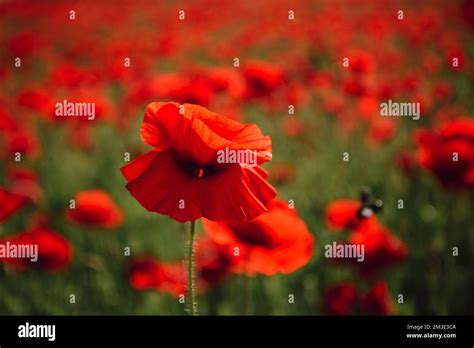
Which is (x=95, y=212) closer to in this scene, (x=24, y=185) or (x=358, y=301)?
(x=24, y=185)

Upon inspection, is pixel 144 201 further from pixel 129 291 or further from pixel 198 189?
pixel 129 291

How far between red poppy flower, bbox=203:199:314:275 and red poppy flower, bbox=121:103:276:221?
144mm

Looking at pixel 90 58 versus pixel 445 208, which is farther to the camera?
pixel 90 58

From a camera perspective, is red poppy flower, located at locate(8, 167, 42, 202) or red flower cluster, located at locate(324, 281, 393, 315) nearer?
red flower cluster, located at locate(324, 281, 393, 315)

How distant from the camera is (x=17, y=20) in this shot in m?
1.60

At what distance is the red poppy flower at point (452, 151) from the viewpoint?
0.87 metres

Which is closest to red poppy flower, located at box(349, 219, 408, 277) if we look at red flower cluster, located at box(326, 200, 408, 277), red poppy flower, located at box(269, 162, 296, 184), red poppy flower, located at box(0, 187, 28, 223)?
red flower cluster, located at box(326, 200, 408, 277)

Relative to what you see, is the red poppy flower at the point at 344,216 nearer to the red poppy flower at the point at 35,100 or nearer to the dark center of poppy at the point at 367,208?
the dark center of poppy at the point at 367,208

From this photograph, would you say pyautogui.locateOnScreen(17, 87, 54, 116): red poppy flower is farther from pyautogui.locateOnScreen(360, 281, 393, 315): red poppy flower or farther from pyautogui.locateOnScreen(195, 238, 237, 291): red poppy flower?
pyautogui.locateOnScreen(360, 281, 393, 315): red poppy flower

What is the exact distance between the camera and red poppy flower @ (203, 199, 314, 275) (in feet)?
2.25

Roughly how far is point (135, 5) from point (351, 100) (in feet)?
2.18

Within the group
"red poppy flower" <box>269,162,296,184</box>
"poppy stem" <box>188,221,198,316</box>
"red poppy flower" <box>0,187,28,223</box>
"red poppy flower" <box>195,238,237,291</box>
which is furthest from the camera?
"red poppy flower" <box>269,162,296,184</box>

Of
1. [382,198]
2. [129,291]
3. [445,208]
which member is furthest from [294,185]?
[129,291]

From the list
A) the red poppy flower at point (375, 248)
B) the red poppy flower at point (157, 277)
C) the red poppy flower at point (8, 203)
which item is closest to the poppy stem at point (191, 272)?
the red poppy flower at point (157, 277)
